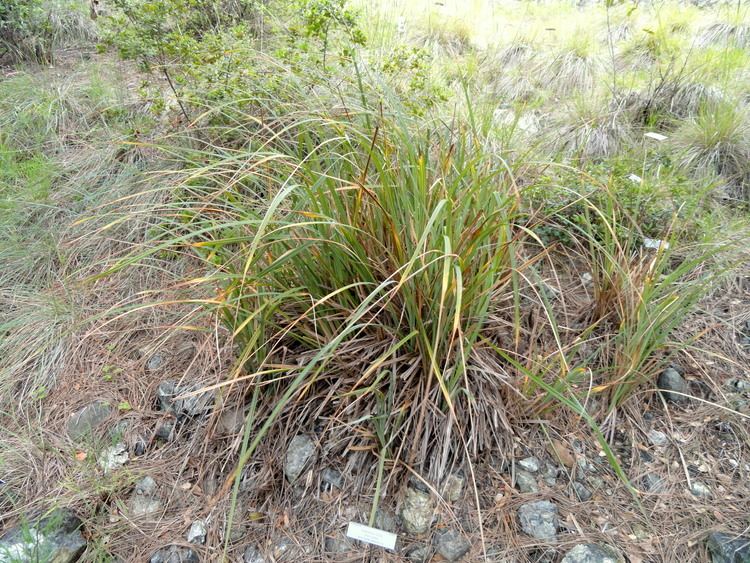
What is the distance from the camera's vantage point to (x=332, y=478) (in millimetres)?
1741

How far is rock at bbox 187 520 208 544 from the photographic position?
5.56 ft

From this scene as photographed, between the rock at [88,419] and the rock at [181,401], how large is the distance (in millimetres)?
210

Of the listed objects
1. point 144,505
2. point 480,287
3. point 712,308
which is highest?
point 480,287

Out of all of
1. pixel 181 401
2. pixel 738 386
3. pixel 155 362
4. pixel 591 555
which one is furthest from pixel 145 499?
pixel 738 386

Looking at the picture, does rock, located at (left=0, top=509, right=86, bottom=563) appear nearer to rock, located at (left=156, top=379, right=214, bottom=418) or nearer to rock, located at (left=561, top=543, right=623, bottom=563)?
rock, located at (left=156, top=379, right=214, bottom=418)

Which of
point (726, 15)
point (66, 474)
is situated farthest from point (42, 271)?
point (726, 15)

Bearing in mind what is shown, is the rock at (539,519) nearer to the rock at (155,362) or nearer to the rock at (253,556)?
the rock at (253,556)

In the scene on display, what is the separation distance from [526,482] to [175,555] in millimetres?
1138

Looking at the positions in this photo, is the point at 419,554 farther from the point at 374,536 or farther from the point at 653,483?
the point at 653,483

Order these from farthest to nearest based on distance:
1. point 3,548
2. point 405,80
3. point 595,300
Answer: point 405,80, point 595,300, point 3,548

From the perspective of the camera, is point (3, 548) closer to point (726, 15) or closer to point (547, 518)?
point (547, 518)

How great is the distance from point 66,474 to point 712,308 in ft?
8.44

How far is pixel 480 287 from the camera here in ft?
5.90

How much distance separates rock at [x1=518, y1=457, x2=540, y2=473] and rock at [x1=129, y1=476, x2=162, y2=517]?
3.99 feet
